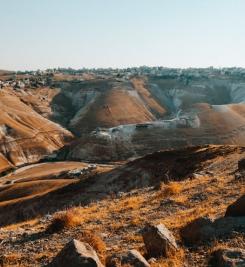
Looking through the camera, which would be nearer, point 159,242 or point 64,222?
point 159,242

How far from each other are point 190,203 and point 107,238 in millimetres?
5651

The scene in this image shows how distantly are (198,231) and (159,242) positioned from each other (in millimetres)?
1498

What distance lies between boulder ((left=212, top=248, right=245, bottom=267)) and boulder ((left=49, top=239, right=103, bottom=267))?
2.91 m

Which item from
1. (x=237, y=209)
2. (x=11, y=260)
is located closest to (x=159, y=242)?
(x=237, y=209)

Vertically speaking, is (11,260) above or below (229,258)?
below

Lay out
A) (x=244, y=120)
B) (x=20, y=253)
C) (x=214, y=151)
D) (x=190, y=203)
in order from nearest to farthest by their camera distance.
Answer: (x=20, y=253) < (x=190, y=203) < (x=214, y=151) < (x=244, y=120)

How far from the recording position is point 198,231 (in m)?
14.5

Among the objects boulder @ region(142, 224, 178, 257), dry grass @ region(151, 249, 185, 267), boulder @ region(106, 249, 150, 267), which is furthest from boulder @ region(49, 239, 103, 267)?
boulder @ region(142, 224, 178, 257)

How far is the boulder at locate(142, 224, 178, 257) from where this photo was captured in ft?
44.2

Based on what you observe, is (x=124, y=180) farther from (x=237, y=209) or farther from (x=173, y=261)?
(x=173, y=261)

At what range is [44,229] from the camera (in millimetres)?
19516

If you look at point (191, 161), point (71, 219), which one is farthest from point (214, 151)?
point (71, 219)

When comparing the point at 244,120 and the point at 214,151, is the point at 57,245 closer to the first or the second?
the point at 214,151

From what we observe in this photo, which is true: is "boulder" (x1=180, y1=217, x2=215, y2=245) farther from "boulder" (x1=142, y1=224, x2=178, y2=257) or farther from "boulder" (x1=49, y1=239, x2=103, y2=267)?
"boulder" (x1=49, y1=239, x2=103, y2=267)
